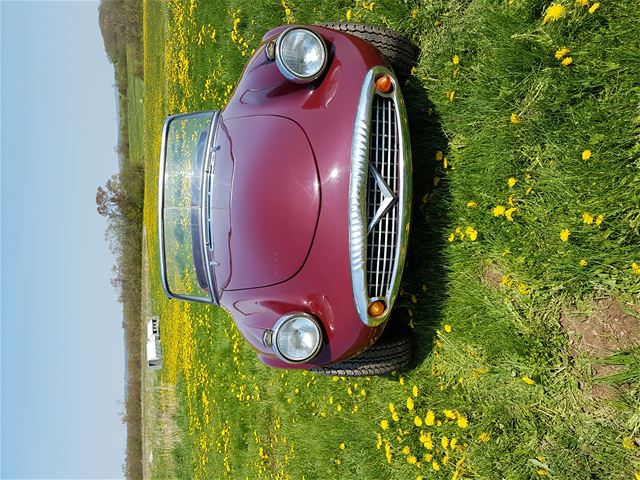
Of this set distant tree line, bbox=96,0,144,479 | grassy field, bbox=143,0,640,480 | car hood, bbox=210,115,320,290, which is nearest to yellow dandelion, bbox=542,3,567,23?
grassy field, bbox=143,0,640,480

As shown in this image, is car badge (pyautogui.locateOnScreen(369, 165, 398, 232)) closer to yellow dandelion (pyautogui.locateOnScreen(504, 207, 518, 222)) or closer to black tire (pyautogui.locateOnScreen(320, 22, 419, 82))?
yellow dandelion (pyautogui.locateOnScreen(504, 207, 518, 222))

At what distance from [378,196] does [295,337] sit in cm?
100

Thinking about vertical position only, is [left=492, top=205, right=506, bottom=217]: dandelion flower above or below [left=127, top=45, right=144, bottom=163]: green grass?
below

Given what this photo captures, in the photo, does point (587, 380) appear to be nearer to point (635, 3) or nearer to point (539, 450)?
point (539, 450)

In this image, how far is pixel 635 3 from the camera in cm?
286

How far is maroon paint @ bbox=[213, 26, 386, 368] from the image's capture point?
333 centimetres

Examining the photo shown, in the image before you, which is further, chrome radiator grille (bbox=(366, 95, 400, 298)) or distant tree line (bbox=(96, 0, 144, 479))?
distant tree line (bbox=(96, 0, 144, 479))

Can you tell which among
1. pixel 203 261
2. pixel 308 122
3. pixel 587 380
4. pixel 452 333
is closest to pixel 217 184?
pixel 203 261

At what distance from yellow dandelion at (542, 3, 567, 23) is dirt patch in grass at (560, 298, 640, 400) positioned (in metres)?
1.60

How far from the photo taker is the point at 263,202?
11.6 feet

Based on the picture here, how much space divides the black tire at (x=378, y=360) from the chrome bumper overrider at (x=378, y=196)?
1.93 feet

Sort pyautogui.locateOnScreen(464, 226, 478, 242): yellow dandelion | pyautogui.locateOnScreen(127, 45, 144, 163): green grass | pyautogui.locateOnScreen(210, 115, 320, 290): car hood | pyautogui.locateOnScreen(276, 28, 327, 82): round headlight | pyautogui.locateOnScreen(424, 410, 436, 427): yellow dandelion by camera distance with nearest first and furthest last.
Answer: pyautogui.locateOnScreen(210, 115, 320, 290): car hood → pyautogui.locateOnScreen(276, 28, 327, 82): round headlight → pyautogui.locateOnScreen(464, 226, 478, 242): yellow dandelion → pyautogui.locateOnScreen(424, 410, 436, 427): yellow dandelion → pyautogui.locateOnScreen(127, 45, 144, 163): green grass

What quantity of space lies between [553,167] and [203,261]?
2456 mm

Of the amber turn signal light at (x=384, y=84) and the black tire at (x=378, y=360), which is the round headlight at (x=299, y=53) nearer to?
the amber turn signal light at (x=384, y=84)
